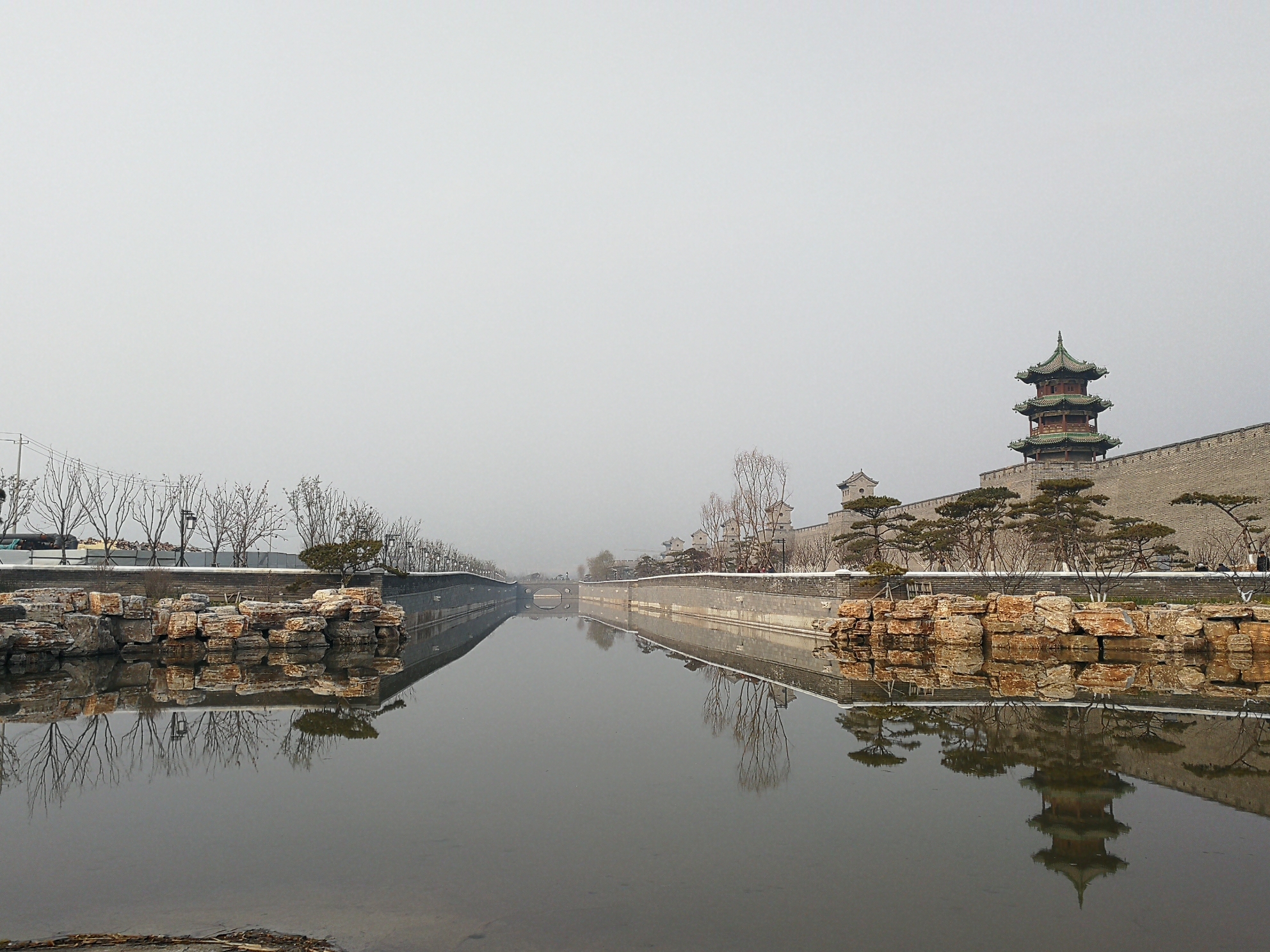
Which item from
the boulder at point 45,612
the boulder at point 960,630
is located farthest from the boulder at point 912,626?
the boulder at point 45,612

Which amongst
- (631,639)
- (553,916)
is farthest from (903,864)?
(631,639)

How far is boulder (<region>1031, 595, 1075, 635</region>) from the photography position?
1612 cm

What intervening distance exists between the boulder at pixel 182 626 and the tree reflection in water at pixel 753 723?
38.0 ft

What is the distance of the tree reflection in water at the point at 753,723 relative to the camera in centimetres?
692

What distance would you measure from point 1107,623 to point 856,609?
5.18 metres

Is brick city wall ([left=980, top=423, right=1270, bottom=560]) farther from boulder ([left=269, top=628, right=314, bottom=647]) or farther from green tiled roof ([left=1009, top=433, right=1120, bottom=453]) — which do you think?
boulder ([left=269, top=628, right=314, bottom=647])

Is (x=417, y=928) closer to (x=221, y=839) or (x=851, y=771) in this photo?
(x=221, y=839)

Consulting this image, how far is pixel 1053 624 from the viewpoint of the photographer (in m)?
16.2

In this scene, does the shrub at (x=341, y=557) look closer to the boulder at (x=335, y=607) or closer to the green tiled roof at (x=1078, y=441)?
the boulder at (x=335, y=607)

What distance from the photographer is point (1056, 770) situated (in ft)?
21.9

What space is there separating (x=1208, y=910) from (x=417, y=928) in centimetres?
419

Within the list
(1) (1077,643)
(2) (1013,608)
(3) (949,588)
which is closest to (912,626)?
(2) (1013,608)

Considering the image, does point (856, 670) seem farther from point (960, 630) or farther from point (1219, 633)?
point (1219, 633)

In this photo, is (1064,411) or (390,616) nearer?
(390,616)
